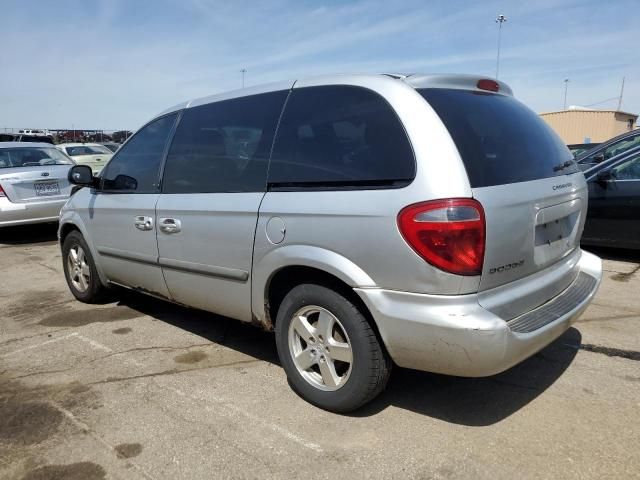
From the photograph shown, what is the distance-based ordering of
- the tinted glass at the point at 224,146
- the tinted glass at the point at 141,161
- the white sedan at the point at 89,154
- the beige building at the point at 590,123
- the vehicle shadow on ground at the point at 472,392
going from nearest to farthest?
1. the vehicle shadow on ground at the point at 472,392
2. the tinted glass at the point at 224,146
3. the tinted glass at the point at 141,161
4. the white sedan at the point at 89,154
5. the beige building at the point at 590,123

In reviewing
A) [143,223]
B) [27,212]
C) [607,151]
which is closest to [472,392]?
[143,223]

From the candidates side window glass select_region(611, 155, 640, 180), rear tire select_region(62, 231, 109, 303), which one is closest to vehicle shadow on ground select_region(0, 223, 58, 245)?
rear tire select_region(62, 231, 109, 303)

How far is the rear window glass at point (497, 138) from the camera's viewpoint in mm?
2551

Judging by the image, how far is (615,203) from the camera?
6062 millimetres

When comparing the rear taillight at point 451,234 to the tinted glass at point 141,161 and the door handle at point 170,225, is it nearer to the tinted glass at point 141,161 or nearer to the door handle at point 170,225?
the door handle at point 170,225

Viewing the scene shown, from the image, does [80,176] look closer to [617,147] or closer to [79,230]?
[79,230]

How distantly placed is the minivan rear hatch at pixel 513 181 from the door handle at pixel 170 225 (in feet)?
6.05

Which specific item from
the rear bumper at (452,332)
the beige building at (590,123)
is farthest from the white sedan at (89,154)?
the beige building at (590,123)

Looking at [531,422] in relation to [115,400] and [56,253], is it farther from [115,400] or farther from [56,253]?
[56,253]

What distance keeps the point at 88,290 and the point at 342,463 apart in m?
3.38

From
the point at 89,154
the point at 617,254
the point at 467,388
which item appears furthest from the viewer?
the point at 89,154

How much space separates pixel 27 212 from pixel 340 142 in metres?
7.17

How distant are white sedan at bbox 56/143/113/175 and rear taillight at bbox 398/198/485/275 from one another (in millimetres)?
16117

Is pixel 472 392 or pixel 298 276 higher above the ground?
pixel 298 276
